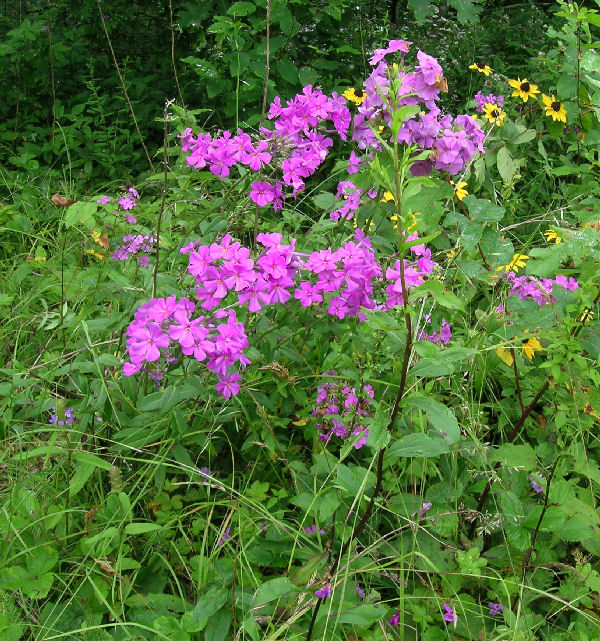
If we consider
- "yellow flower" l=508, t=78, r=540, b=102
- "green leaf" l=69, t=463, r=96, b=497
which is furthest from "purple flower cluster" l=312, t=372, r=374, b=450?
"yellow flower" l=508, t=78, r=540, b=102

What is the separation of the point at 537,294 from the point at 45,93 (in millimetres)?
3814

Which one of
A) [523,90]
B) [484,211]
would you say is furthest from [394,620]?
[523,90]

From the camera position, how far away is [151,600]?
5.11 ft

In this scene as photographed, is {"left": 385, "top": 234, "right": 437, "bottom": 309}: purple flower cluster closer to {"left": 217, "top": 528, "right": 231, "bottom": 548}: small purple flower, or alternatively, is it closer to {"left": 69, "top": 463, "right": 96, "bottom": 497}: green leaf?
{"left": 217, "top": 528, "right": 231, "bottom": 548}: small purple flower

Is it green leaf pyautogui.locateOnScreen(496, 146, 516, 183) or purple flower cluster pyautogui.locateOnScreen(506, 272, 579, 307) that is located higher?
purple flower cluster pyautogui.locateOnScreen(506, 272, 579, 307)

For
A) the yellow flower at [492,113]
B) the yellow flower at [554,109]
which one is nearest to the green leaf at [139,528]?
the yellow flower at [492,113]

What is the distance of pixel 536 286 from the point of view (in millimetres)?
2121

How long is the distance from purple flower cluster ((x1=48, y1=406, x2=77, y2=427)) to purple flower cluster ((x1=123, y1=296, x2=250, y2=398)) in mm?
518

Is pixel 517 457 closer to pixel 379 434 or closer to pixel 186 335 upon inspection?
pixel 379 434

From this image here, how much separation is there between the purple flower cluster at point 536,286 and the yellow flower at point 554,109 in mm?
1440

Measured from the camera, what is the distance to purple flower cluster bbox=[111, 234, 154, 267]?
2.58 m

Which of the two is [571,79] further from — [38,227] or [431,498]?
[38,227]

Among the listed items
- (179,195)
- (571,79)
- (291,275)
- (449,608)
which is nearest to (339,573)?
(449,608)

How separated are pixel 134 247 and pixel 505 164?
1659mm
